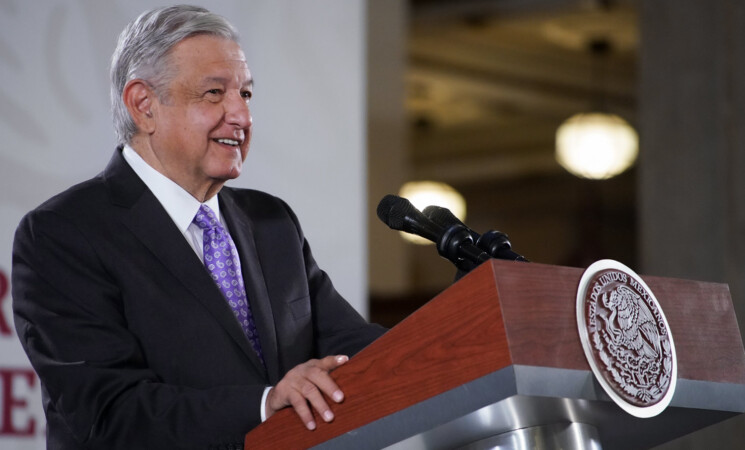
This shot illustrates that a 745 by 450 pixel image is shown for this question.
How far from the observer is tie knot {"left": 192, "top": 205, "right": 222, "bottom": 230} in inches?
73.1

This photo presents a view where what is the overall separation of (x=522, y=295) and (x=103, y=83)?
5.77 feet

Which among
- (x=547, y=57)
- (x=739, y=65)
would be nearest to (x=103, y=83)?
(x=739, y=65)

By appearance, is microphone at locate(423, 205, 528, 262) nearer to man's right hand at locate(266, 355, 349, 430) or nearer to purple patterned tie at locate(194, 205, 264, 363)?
man's right hand at locate(266, 355, 349, 430)

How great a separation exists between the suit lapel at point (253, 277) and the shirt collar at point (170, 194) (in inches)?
3.7

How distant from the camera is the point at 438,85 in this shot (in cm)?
958

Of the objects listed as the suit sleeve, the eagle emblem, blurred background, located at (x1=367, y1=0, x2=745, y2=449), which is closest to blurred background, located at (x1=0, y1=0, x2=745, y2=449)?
blurred background, located at (x1=367, y1=0, x2=745, y2=449)

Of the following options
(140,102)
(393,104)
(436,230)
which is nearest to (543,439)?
(436,230)

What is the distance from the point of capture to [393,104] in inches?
237

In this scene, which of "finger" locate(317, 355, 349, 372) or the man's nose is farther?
the man's nose

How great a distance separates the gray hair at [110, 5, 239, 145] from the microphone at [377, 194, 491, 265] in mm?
457

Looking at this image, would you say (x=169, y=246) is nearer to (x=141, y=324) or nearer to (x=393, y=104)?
(x=141, y=324)

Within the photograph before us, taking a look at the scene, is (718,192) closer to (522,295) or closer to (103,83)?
(103,83)

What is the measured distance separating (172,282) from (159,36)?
0.42m

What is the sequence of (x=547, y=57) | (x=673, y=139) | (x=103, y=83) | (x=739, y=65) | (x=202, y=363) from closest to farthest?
1. (x=202, y=363)
2. (x=103, y=83)
3. (x=739, y=65)
4. (x=673, y=139)
5. (x=547, y=57)
